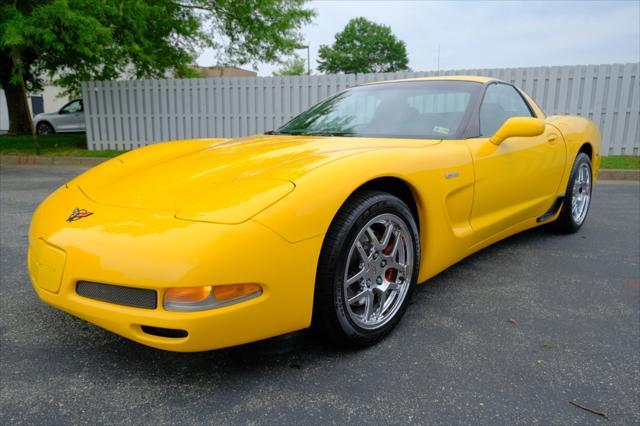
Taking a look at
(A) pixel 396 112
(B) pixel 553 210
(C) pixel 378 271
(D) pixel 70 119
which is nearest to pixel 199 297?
(C) pixel 378 271

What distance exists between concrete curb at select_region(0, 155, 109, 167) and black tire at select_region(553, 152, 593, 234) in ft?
28.3

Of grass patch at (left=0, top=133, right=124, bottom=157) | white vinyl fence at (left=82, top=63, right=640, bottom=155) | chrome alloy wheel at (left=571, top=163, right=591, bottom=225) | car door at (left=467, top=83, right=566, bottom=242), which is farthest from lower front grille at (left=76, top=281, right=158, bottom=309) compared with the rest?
grass patch at (left=0, top=133, right=124, bottom=157)

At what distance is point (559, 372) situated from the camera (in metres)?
1.84

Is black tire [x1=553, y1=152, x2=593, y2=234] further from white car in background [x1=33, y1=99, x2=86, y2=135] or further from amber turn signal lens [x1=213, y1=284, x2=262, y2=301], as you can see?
white car in background [x1=33, y1=99, x2=86, y2=135]

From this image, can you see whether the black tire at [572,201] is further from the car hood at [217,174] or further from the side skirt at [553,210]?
the car hood at [217,174]

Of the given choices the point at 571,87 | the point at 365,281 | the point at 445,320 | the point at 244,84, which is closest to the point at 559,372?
the point at 445,320

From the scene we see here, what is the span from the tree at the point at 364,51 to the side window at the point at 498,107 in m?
58.5

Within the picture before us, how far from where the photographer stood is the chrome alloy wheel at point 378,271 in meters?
1.98

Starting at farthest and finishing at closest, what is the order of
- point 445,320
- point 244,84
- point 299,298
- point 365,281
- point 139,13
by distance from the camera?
point 244,84 < point 139,13 < point 445,320 < point 365,281 < point 299,298

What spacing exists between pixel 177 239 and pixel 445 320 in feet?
4.62

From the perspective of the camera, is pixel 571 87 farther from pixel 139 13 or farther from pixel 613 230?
pixel 139 13

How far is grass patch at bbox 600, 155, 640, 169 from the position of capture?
25.5ft

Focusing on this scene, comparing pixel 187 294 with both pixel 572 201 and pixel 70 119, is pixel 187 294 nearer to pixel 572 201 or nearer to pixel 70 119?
pixel 572 201

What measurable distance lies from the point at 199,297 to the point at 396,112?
1808 mm
